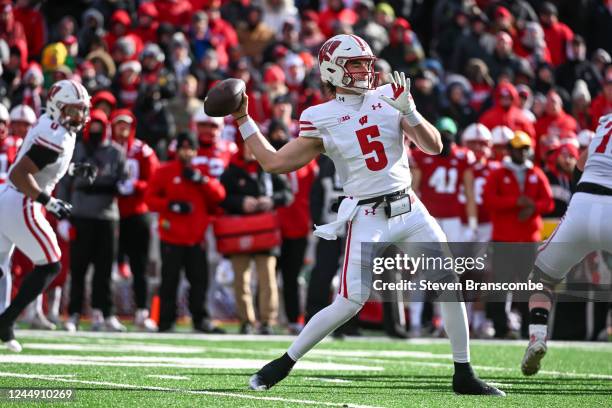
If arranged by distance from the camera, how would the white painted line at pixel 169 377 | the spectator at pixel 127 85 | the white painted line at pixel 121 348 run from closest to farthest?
1. the white painted line at pixel 169 377
2. the white painted line at pixel 121 348
3. the spectator at pixel 127 85

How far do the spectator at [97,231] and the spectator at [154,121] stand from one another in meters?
1.81

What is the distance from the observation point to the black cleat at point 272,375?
710 centimetres

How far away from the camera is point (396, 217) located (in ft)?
23.5

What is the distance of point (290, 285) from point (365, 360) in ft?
11.4

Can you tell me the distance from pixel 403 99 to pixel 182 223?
606cm

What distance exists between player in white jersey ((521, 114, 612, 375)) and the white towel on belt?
129cm

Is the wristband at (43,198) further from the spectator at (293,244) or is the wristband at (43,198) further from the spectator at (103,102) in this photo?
the spectator at (103,102)

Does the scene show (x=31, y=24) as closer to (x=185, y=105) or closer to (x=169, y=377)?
(x=185, y=105)

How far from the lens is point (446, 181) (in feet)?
43.6

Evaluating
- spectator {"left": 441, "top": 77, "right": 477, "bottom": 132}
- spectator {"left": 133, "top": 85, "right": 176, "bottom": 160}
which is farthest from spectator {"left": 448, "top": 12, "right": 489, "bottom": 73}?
spectator {"left": 133, "top": 85, "right": 176, "bottom": 160}

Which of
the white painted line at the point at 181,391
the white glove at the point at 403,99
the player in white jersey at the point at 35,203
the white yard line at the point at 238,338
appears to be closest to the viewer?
the white painted line at the point at 181,391

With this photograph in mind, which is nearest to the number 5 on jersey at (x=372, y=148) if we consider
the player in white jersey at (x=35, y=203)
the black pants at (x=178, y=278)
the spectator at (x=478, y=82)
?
the player in white jersey at (x=35, y=203)

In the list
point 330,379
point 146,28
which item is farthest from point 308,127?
point 146,28

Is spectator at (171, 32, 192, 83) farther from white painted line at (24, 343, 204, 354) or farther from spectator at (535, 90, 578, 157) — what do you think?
white painted line at (24, 343, 204, 354)
